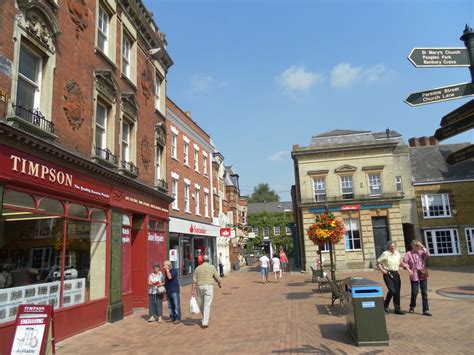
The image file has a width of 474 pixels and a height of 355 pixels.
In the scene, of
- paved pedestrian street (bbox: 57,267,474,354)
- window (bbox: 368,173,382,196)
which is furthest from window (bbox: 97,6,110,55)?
window (bbox: 368,173,382,196)

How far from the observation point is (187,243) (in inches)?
971

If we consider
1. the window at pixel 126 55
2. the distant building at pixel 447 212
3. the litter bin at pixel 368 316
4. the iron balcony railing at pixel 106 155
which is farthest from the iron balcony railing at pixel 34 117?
the distant building at pixel 447 212

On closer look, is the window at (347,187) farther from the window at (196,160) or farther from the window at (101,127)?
the window at (101,127)

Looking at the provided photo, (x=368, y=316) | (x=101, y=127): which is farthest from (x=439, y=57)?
(x=101, y=127)

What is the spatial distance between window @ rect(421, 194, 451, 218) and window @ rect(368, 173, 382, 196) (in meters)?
3.66

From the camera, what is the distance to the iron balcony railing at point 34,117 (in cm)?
803

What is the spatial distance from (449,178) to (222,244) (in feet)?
63.2

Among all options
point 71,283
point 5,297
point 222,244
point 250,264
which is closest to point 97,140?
point 71,283

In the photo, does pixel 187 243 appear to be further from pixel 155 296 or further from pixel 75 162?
pixel 75 162

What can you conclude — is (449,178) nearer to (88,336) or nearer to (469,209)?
(469,209)

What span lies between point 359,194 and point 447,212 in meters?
6.92

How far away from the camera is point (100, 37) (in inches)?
486

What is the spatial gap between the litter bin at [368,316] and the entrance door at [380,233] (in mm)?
24658

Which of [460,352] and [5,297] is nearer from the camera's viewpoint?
[460,352]
